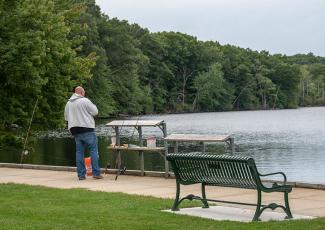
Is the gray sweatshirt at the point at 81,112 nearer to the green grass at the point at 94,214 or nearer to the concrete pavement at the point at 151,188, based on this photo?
the concrete pavement at the point at 151,188

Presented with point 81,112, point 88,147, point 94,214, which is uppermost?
point 81,112

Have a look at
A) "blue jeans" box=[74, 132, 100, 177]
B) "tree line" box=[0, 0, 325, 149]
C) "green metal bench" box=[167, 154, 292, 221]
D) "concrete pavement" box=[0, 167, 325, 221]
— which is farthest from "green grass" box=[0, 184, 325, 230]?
"tree line" box=[0, 0, 325, 149]

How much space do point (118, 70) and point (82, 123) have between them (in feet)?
248

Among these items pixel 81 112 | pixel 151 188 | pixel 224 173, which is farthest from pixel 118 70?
pixel 224 173

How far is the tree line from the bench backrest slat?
1915cm

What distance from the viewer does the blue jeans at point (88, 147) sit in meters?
14.6

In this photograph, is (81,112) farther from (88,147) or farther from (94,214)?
(94,214)

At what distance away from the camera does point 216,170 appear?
9539 mm

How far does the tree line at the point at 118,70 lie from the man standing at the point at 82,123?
554 inches

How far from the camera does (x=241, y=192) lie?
1223 centimetres

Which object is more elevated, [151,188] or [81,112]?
[81,112]

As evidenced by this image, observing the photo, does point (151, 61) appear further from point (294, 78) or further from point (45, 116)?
point (45, 116)

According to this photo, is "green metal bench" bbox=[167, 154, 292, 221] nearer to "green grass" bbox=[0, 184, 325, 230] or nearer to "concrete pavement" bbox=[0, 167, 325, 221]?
"green grass" bbox=[0, 184, 325, 230]

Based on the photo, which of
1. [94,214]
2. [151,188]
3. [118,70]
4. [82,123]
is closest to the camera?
[94,214]
